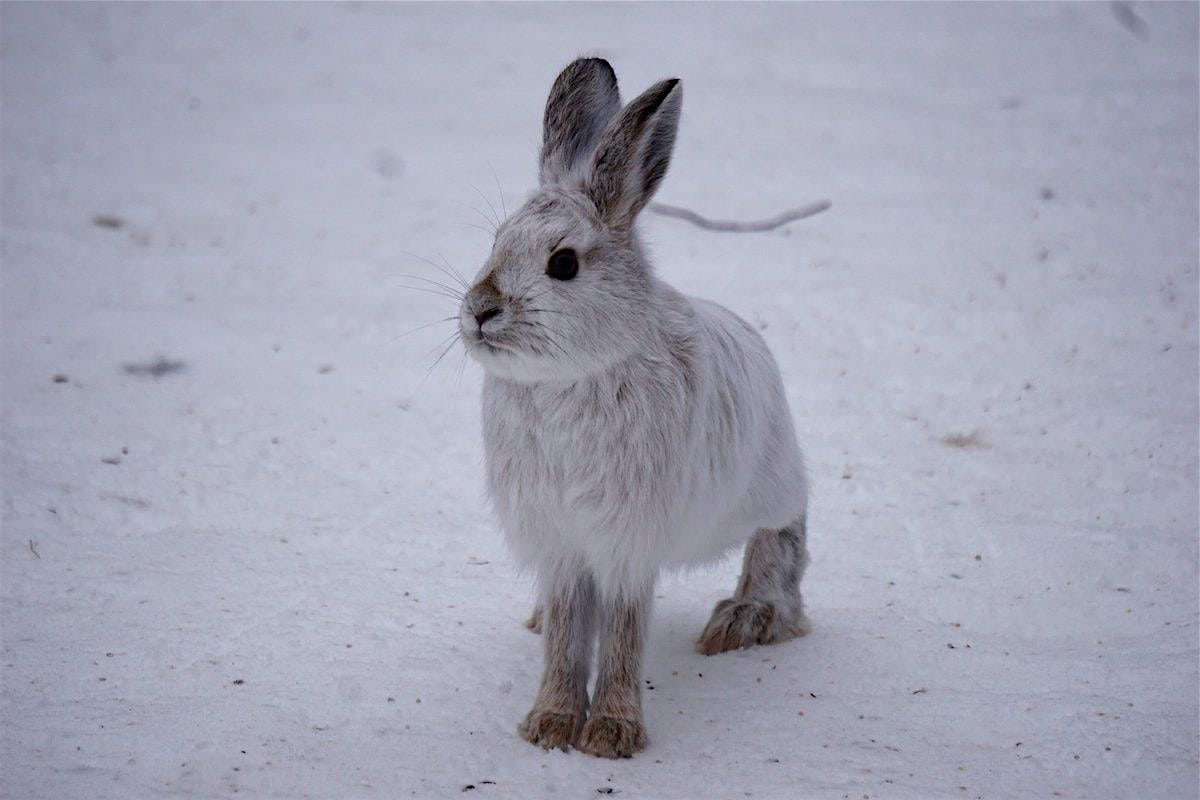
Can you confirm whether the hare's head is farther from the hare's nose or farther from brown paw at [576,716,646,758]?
brown paw at [576,716,646,758]

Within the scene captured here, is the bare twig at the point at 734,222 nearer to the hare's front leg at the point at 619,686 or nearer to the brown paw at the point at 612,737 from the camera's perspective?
the hare's front leg at the point at 619,686

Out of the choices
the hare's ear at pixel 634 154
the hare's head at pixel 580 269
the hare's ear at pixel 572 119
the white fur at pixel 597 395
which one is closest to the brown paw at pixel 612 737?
the white fur at pixel 597 395

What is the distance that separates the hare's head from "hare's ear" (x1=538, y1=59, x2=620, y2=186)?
42mm

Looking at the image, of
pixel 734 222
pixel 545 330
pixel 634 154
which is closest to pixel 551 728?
pixel 545 330

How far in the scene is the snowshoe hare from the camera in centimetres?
305

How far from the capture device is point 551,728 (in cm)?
329

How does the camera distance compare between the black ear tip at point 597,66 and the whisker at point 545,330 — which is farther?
the black ear tip at point 597,66

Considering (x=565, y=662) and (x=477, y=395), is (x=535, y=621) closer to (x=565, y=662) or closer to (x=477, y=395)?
(x=565, y=662)

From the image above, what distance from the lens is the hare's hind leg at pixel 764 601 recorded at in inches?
155

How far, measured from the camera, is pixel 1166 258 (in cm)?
724

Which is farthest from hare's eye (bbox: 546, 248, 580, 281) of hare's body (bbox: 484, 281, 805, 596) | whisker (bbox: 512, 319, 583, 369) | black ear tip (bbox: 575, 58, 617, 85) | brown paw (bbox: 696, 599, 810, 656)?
brown paw (bbox: 696, 599, 810, 656)

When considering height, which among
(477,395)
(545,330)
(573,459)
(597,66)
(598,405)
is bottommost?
(477,395)

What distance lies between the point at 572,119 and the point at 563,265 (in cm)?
59

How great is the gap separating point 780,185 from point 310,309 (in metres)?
3.69
